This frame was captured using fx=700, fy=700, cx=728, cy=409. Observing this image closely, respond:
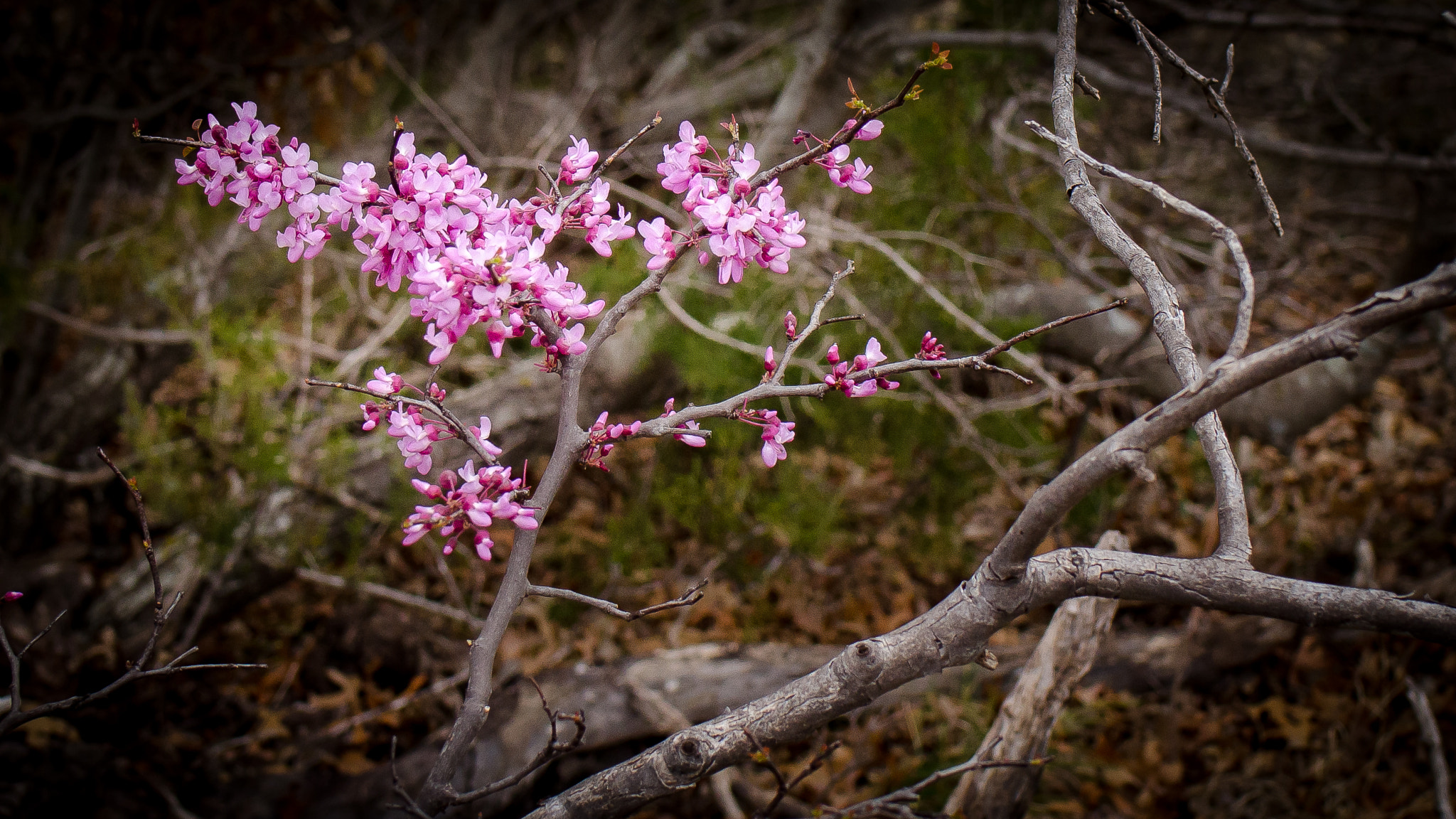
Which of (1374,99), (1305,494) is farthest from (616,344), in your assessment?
(1374,99)

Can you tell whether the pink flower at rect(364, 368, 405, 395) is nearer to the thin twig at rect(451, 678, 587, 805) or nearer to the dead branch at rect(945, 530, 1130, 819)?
the thin twig at rect(451, 678, 587, 805)

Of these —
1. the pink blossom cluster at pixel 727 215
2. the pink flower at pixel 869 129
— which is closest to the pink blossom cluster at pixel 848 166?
the pink flower at pixel 869 129

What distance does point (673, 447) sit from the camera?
377 centimetres

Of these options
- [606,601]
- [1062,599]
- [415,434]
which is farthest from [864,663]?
[415,434]

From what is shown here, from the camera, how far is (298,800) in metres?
2.25

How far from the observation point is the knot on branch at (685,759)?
1.13 meters

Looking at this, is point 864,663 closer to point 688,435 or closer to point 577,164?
point 688,435

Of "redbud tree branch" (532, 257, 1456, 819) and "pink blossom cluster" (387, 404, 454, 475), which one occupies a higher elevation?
"pink blossom cluster" (387, 404, 454, 475)

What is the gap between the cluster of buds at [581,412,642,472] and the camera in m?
1.14

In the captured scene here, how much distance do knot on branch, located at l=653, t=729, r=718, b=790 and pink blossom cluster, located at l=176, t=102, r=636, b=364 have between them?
0.66m

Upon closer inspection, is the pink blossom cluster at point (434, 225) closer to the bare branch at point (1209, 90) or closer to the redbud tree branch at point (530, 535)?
the redbud tree branch at point (530, 535)

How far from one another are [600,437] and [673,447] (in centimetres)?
264

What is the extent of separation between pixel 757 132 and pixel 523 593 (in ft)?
10.6

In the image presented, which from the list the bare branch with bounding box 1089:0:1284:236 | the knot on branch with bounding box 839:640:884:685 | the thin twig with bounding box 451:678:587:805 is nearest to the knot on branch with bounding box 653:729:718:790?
the thin twig with bounding box 451:678:587:805
